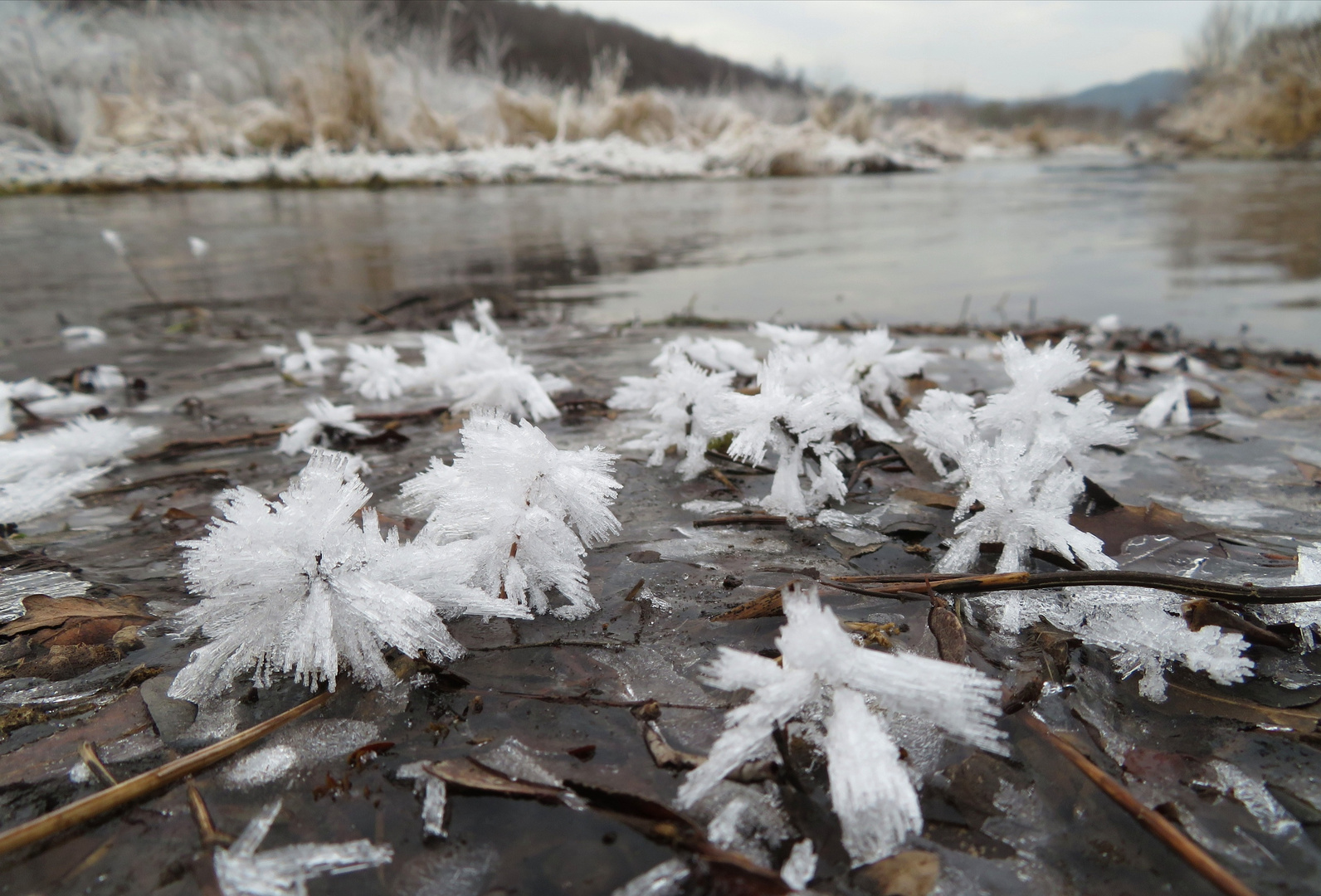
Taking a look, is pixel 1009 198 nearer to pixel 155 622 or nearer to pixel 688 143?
pixel 155 622

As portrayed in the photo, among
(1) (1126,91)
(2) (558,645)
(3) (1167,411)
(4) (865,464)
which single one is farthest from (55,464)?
(1) (1126,91)

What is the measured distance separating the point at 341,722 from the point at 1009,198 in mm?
11631

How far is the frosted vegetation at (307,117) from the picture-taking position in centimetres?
1399

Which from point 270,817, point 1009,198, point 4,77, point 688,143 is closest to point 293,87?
point 4,77

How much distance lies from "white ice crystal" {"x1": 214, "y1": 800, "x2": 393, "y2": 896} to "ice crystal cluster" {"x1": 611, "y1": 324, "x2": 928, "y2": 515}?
0.61 meters

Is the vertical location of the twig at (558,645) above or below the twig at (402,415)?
above

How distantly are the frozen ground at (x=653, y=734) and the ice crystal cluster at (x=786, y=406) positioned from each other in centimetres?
10

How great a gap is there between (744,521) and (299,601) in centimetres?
64

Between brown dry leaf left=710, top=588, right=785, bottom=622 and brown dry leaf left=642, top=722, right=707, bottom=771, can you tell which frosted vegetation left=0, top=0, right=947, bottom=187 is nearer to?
brown dry leaf left=710, top=588, right=785, bottom=622

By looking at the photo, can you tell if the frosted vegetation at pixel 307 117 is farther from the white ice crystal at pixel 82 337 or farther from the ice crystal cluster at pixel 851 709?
the ice crystal cluster at pixel 851 709

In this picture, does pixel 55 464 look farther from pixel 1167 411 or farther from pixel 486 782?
Result: pixel 1167 411

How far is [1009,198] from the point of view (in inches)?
398

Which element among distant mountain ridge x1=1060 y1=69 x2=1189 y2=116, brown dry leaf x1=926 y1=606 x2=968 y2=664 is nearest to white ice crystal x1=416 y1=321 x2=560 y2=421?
brown dry leaf x1=926 y1=606 x2=968 y2=664

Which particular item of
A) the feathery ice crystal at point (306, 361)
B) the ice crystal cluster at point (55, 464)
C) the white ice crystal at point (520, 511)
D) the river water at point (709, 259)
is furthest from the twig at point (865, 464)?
the river water at point (709, 259)
